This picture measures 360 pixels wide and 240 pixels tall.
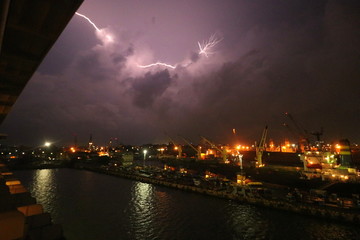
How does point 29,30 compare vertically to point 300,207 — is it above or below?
above

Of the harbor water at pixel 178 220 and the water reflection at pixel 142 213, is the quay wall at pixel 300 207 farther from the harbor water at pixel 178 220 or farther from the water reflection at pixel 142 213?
the water reflection at pixel 142 213

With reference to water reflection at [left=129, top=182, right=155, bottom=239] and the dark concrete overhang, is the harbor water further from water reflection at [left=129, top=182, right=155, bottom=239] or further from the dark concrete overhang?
the dark concrete overhang

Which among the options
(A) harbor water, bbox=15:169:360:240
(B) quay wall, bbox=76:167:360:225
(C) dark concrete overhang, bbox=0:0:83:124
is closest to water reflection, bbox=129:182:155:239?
(A) harbor water, bbox=15:169:360:240

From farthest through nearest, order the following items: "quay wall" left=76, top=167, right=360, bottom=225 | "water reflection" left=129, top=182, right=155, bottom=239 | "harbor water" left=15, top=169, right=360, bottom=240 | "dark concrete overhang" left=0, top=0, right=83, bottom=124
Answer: "quay wall" left=76, top=167, right=360, bottom=225, "water reflection" left=129, top=182, right=155, bottom=239, "harbor water" left=15, top=169, right=360, bottom=240, "dark concrete overhang" left=0, top=0, right=83, bottom=124

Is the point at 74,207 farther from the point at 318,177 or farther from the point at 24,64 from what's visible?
the point at 318,177

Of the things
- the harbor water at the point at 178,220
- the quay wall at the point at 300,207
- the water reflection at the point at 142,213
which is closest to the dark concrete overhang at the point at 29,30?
the harbor water at the point at 178,220

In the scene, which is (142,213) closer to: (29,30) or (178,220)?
(178,220)

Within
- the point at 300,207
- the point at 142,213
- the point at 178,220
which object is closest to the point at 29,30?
the point at 178,220
